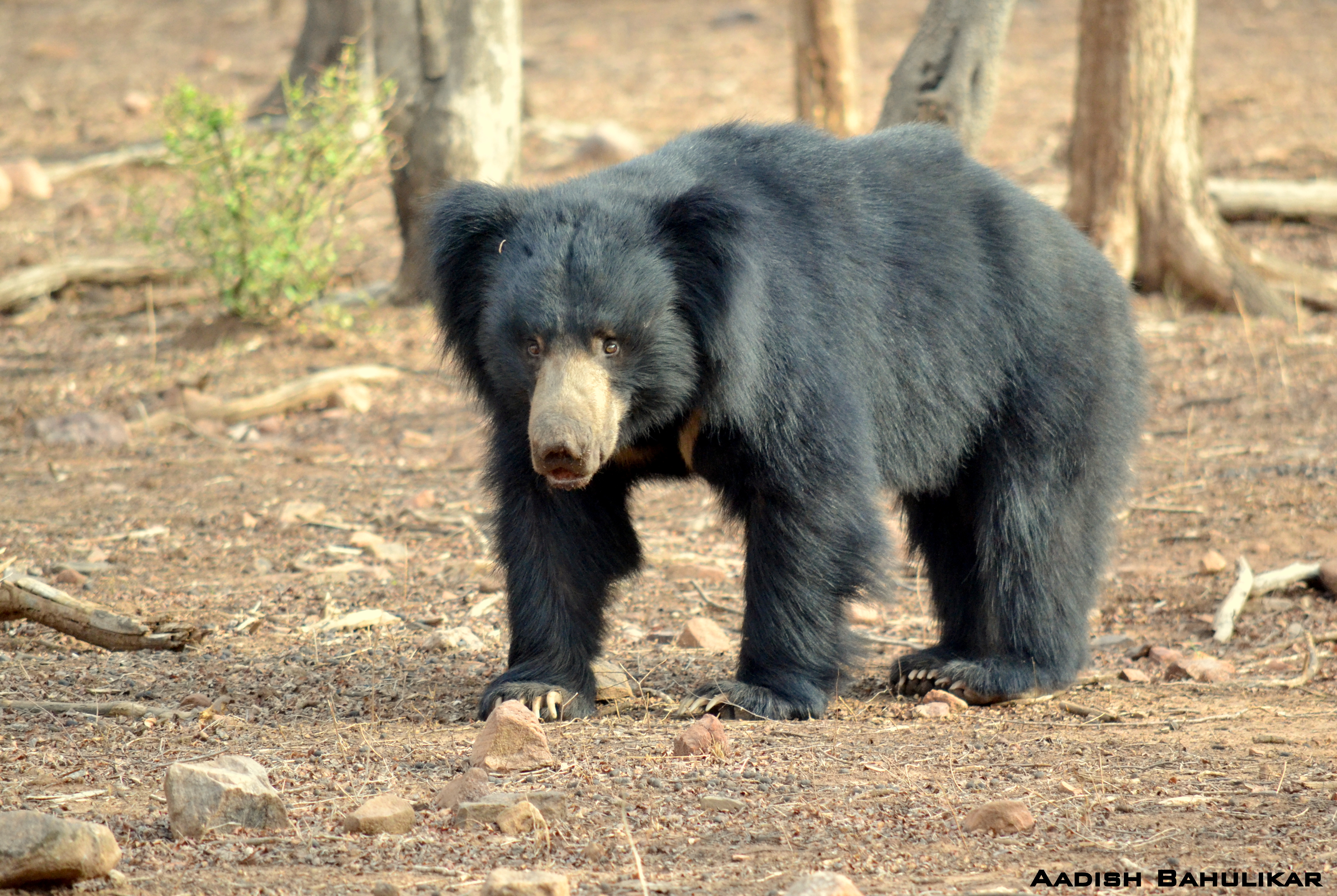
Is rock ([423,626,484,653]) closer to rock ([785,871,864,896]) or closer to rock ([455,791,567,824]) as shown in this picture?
rock ([455,791,567,824])

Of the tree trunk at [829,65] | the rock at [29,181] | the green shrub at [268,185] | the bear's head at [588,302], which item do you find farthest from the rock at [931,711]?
the rock at [29,181]

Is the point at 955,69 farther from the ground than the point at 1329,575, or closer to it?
farther from the ground

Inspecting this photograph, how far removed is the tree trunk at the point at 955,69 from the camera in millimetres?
5605

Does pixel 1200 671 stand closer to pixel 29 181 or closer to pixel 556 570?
pixel 556 570

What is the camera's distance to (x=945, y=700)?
3838 millimetres

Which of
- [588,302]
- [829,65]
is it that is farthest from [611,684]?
A: [829,65]

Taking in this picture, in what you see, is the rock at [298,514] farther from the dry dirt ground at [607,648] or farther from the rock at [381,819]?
the rock at [381,819]

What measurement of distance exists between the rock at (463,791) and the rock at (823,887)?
2.38ft

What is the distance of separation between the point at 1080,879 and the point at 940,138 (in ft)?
7.90

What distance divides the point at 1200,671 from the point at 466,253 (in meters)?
2.35

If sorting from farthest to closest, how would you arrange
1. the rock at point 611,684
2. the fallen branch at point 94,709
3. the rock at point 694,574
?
the rock at point 694,574, the rock at point 611,684, the fallen branch at point 94,709

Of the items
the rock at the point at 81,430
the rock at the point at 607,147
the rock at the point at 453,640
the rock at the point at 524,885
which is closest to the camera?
the rock at the point at 524,885

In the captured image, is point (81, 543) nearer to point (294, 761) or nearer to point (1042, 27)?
point (294, 761)

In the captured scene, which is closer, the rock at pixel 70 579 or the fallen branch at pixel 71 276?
the rock at pixel 70 579
